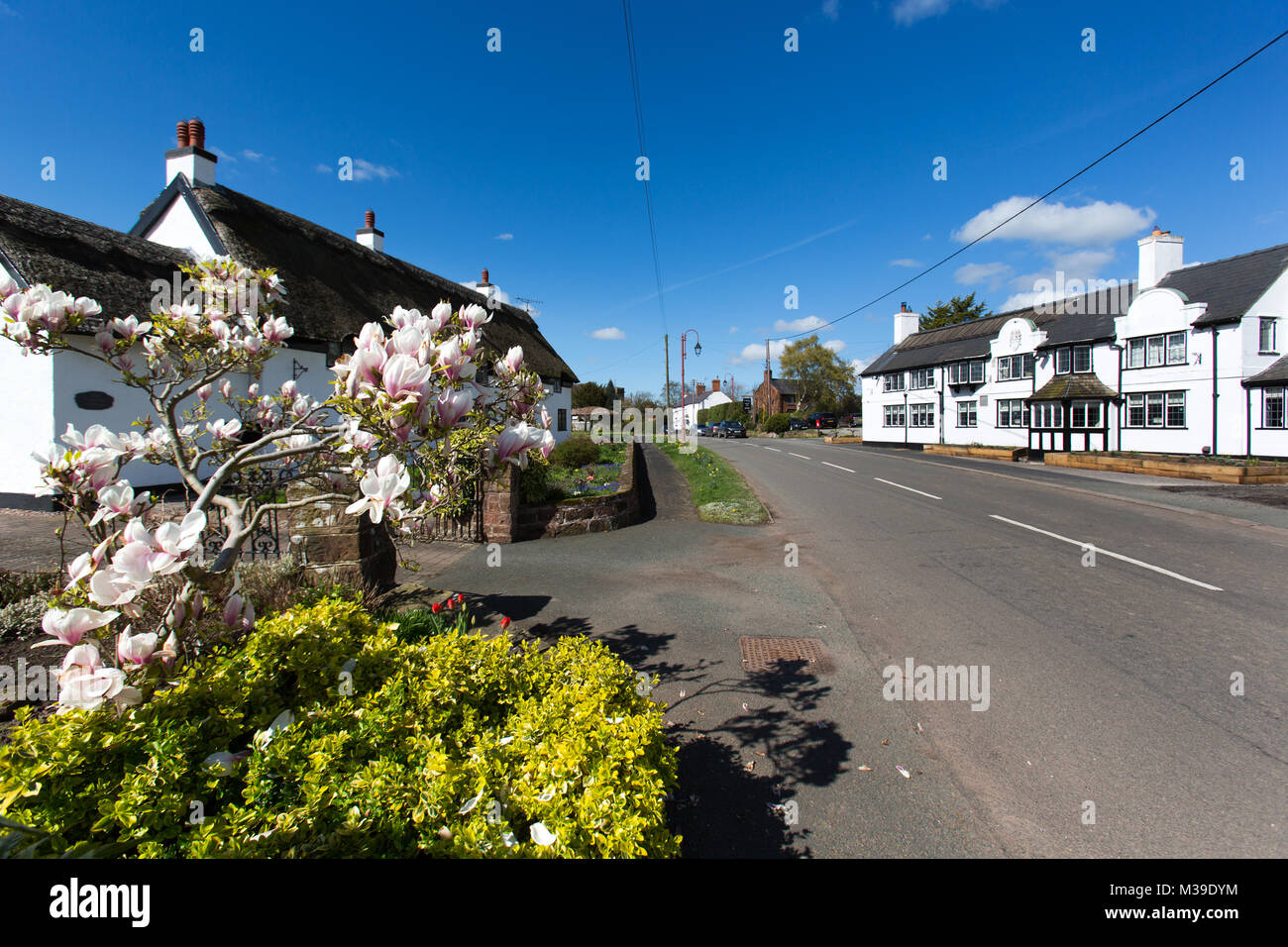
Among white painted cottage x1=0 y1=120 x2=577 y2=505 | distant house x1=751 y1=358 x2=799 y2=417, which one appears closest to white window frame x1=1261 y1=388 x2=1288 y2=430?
white painted cottage x1=0 y1=120 x2=577 y2=505

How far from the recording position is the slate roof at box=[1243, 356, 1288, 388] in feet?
73.4

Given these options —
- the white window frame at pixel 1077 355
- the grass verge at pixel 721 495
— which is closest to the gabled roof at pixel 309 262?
the grass verge at pixel 721 495

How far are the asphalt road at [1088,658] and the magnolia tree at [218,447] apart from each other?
10.4ft

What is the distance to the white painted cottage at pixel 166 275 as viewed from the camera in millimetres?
11805

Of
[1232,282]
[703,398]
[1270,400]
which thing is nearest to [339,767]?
[1270,400]

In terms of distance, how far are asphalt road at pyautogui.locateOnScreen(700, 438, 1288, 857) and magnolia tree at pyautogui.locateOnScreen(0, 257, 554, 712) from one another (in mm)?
3183

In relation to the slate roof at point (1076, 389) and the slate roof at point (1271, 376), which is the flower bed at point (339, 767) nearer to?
the slate roof at point (1271, 376)

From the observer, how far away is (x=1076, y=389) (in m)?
29.1

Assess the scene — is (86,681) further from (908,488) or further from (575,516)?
(908,488)
